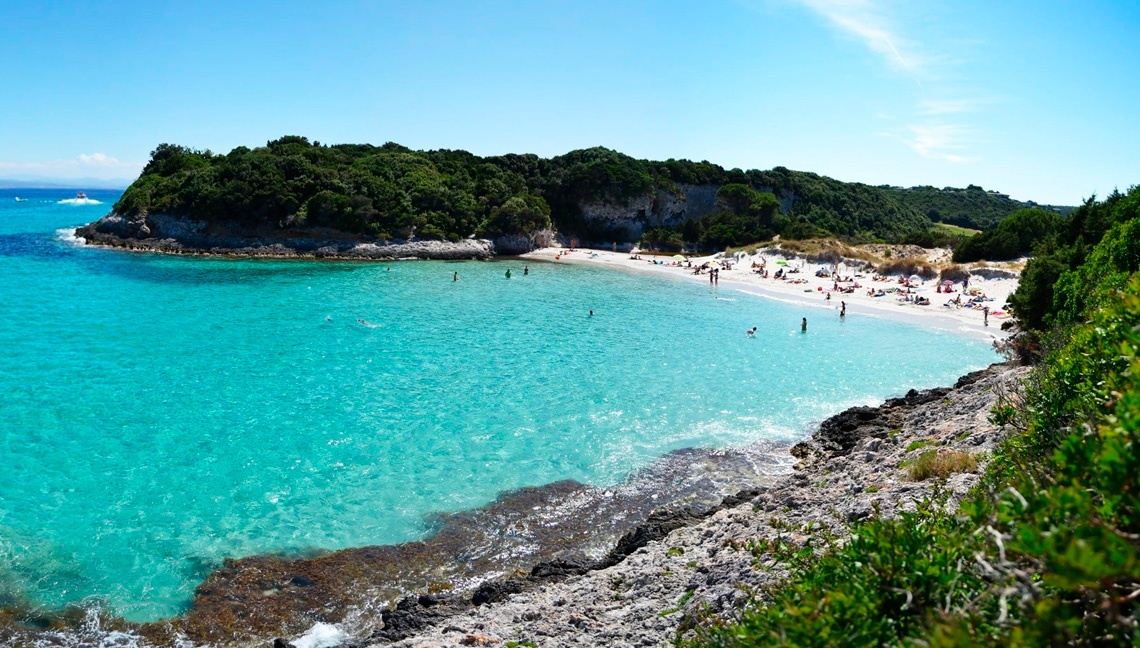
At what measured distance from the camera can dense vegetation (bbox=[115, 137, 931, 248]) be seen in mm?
62406

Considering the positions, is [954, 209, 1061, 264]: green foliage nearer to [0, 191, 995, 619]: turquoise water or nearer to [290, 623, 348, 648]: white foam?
[0, 191, 995, 619]: turquoise water

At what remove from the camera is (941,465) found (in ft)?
33.9

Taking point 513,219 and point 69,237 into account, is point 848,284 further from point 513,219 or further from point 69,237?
point 69,237

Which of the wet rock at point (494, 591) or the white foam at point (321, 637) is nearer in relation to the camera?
the white foam at point (321, 637)

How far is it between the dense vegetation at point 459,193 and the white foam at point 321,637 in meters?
56.5

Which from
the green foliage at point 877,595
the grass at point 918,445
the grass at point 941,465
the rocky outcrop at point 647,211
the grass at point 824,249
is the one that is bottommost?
the grass at point 918,445

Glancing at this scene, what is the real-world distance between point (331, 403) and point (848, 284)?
41.1 metres

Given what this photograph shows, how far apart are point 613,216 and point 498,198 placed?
15438 mm

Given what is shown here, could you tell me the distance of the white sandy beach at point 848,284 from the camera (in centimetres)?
3753

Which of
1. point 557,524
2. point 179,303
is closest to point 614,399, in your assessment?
point 557,524

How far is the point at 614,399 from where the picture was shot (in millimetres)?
21531

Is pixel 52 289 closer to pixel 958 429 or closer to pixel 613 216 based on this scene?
pixel 958 429

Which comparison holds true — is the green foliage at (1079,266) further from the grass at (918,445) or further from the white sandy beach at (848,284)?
the white sandy beach at (848,284)

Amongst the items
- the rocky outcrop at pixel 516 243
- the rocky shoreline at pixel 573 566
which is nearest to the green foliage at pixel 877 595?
the rocky shoreline at pixel 573 566
